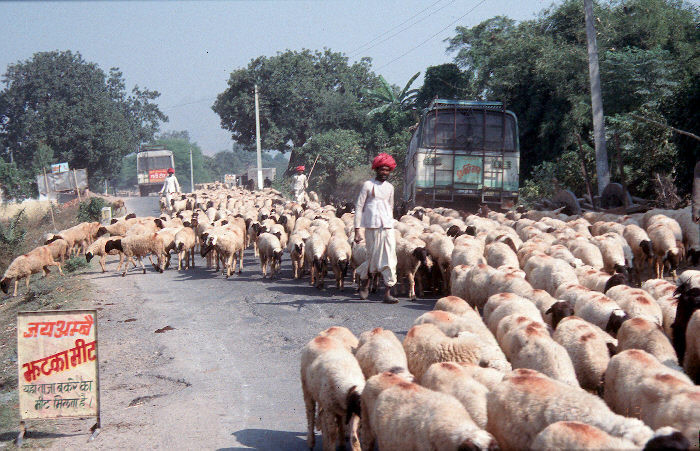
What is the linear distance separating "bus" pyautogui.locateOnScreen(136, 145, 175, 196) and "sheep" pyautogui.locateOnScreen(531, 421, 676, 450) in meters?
51.8

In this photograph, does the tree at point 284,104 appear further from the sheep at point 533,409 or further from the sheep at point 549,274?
the sheep at point 533,409

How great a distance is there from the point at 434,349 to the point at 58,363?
3147 mm

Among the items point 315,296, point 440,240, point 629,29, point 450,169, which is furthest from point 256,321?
point 629,29

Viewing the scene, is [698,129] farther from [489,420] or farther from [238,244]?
[489,420]

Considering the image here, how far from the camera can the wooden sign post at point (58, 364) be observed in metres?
5.52

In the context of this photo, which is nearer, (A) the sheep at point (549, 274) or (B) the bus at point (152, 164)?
(A) the sheep at point (549, 274)

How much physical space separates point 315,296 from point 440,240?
2.27 m

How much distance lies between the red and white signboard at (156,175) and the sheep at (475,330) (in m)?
50.0

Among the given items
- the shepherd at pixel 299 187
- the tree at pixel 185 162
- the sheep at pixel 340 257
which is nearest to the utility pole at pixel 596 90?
the sheep at pixel 340 257

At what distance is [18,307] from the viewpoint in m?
13.1

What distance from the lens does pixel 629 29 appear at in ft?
84.2

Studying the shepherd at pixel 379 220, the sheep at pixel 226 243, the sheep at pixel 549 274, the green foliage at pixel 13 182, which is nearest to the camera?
the sheep at pixel 549 274

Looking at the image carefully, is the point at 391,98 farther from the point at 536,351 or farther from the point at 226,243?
the point at 536,351

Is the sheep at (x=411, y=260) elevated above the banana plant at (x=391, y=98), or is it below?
below
